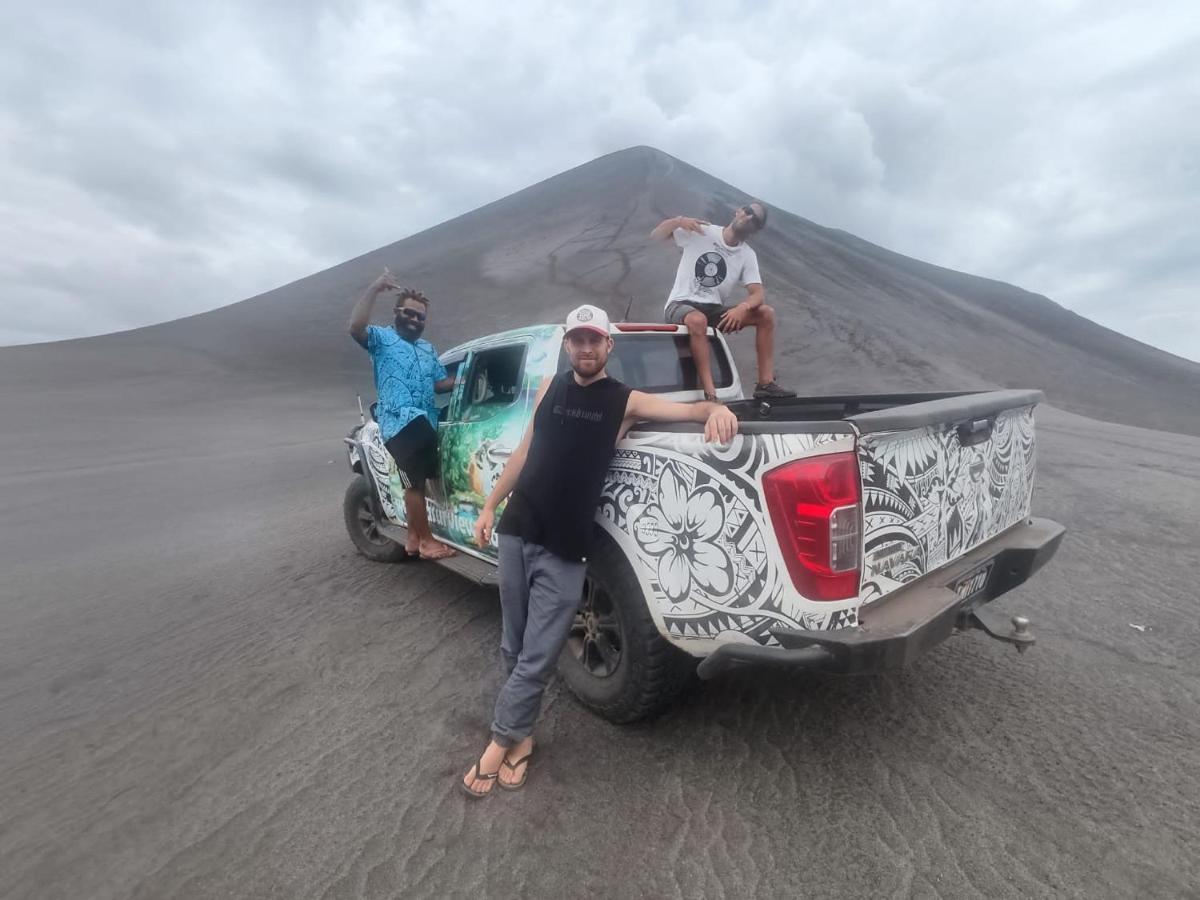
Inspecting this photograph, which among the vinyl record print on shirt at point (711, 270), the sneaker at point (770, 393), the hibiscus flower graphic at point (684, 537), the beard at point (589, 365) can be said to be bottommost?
the hibiscus flower graphic at point (684, 537)

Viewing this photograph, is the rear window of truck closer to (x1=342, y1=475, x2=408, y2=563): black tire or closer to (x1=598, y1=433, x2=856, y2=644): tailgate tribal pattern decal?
(x1=598, y1=433, x2=856, y2=644): tailgate tribal pattern decal

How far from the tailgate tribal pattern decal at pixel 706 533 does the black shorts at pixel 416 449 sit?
1970 mm

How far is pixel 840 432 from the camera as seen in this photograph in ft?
6.86

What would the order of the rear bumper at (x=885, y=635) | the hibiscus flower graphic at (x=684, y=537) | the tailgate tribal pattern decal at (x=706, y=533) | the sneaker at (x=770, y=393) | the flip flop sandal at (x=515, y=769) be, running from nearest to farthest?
the rear bumper at (x=885, y=635), the tailgate tribal pattern decal at (x=706, y=533), the hibiscus flower graphic at (x=684, y=537), the flip flop sandal at (x=515, y=769), the sneaker at (x=770, y=393)

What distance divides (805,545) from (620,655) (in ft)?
3.41

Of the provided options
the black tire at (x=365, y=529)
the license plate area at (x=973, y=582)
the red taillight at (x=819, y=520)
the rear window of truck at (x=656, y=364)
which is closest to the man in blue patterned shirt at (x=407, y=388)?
the black tire at (x=365, y=529)

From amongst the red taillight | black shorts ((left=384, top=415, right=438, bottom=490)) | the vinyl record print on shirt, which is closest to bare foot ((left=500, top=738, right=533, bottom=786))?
the red taillight

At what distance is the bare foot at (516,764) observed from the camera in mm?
2555

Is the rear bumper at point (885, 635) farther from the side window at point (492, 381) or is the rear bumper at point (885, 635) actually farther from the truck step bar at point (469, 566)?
the side window at point (492, 381)

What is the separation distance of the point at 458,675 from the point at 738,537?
1997 mm

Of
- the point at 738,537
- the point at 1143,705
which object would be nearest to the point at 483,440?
the point at 738,537

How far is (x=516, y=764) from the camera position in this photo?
8.54 ft

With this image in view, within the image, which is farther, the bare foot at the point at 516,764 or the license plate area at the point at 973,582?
the bare foot at the point at 516,764

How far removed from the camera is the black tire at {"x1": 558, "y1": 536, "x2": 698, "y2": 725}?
2.56m
